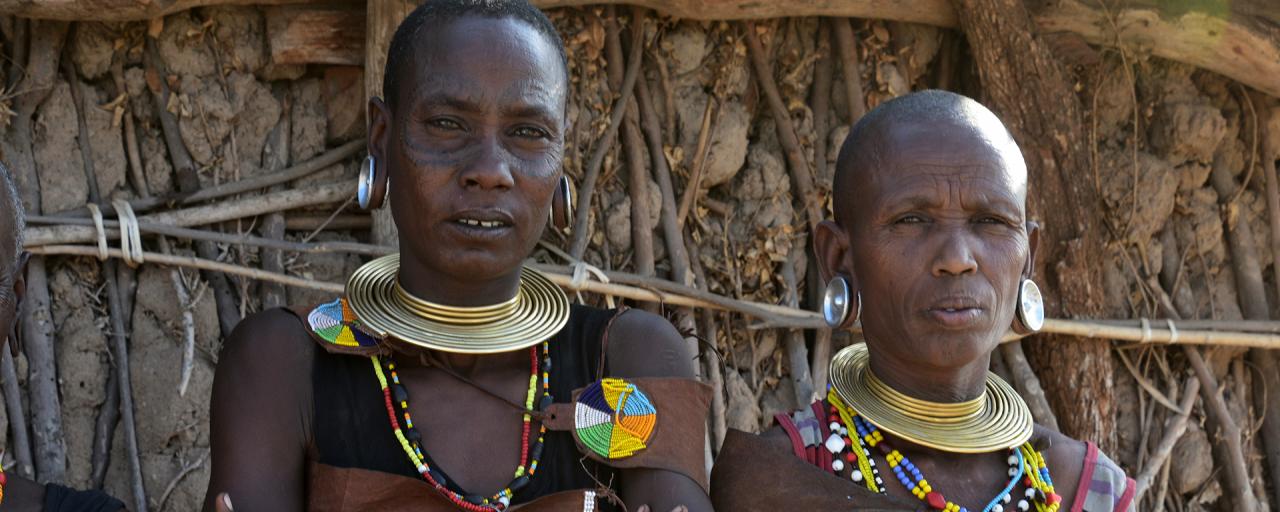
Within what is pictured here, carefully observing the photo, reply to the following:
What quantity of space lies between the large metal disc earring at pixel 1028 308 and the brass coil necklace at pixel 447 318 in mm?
1010

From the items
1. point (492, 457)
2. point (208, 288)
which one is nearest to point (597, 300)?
point (208, 288)

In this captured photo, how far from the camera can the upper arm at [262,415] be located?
306 centimetres

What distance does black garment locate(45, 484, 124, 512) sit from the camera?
315cm

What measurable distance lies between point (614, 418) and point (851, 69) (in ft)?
6.71

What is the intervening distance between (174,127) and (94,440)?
92 centimetres

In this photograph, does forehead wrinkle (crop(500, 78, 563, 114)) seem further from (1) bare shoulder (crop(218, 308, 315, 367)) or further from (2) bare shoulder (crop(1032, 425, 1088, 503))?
(2) bare shoulder (crop(1032, 425, 1088, 503))

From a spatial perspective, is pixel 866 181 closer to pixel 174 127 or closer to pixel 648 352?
pixel 648 352

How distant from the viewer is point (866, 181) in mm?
3357

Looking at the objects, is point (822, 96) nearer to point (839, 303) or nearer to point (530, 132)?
point (839, 303)

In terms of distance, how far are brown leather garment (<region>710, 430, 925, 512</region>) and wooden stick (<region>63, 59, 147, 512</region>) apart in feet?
5.68

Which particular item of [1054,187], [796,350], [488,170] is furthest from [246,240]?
[1054,187]

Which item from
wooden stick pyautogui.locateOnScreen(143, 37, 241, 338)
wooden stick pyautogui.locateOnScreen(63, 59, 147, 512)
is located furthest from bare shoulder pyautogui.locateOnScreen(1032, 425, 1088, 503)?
wooden stick pyautogui.locateOnScreen(63, 59, 147, 512)

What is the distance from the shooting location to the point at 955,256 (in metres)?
3.20

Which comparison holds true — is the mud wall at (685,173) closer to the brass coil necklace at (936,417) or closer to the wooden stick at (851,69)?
the wooden stick at (851,69)
